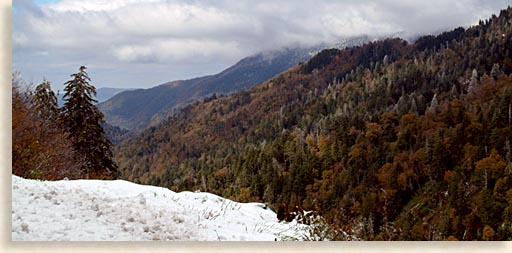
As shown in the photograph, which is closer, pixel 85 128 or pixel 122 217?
pixel 122 217

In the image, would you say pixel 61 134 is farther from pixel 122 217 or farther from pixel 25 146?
pixel 122 217

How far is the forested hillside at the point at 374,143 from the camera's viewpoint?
30.7ft

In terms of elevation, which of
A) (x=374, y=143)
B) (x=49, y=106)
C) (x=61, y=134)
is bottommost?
(x=374, y=143)

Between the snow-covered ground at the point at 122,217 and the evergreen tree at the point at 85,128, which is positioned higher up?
the evergreen tree at the point at 85,128

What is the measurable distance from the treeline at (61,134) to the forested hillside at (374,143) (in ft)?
14.7

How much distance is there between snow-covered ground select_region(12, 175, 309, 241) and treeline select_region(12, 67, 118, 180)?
6.44ft

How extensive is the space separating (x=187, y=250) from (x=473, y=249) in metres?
4.21

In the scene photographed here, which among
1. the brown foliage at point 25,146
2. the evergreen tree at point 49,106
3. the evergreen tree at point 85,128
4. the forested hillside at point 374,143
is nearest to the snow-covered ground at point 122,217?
the forested hillside at point 374,143

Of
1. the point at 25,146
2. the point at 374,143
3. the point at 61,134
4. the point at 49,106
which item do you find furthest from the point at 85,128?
the point at 374,143

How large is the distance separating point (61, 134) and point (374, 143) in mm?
20772

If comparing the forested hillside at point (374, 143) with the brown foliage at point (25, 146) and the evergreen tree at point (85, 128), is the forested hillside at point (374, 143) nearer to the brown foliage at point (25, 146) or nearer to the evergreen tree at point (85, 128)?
the brown foliage at point (25, 146)

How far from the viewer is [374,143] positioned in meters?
28.6

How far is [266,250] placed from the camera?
5938 mm

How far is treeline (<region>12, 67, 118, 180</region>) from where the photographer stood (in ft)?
28.0
